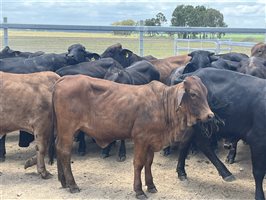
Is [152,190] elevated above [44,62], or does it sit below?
below

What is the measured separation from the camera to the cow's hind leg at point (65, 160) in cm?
519

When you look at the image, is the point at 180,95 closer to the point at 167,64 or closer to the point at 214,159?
the point at 214,159

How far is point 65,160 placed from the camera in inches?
206

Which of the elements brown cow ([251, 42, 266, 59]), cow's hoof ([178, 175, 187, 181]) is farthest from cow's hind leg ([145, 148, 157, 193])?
brown cow ([251, 42, 266, 59])

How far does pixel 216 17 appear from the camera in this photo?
25.5 metres

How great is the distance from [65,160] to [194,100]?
1678 mm

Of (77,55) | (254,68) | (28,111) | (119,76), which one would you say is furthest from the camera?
(77,55)

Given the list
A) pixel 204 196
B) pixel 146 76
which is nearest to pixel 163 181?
pixel 204 196

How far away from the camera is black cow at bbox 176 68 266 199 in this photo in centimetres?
505

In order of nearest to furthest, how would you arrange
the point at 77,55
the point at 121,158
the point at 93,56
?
the point at 121,158, the point at 77,55, the point at 93,56

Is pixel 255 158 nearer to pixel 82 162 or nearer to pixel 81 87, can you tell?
pixel 81 87

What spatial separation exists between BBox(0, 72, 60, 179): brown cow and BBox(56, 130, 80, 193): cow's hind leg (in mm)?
504

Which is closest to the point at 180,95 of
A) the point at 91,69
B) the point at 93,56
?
the point at 91,69

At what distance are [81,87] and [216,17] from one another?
70.8ft
